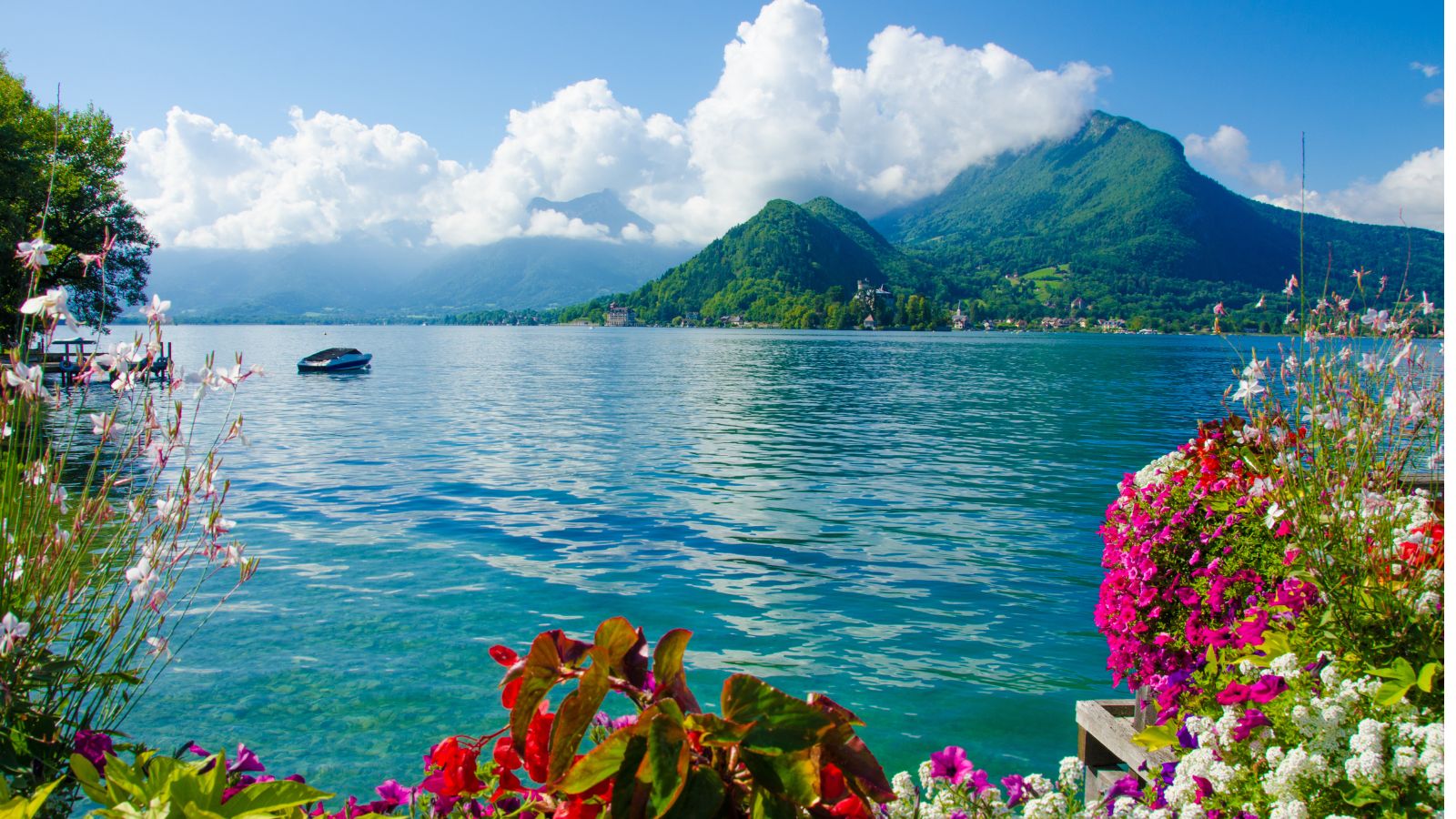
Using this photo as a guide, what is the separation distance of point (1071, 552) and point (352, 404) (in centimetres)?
2980

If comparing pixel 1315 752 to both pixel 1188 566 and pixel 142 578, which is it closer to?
pixel 1188 566

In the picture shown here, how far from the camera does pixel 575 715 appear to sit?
1.56 meters

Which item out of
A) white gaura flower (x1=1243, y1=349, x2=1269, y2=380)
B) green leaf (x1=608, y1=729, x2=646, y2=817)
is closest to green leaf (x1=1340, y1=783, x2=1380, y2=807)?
green leaf (x1=608, y1=729, x2=646, y2=817)

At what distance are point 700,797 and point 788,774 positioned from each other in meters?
0.15

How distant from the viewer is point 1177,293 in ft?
638

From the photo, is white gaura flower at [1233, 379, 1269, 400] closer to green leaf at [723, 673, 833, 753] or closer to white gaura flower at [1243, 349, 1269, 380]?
white gaura flower at [1243, 349, 1269, 380]

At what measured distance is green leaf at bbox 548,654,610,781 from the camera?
155 centimetres

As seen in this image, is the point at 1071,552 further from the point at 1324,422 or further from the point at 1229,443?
the point at 1324,422

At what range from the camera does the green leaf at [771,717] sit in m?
1.50

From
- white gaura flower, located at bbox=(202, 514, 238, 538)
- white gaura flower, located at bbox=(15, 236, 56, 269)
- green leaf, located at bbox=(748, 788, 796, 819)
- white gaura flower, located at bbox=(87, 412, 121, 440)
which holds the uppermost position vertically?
white gaura flower, located at bbox=(15, 236, 56, 269)

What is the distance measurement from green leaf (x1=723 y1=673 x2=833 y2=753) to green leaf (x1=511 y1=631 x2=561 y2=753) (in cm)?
33

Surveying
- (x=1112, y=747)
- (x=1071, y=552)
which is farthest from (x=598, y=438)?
(x=1112, y=747)

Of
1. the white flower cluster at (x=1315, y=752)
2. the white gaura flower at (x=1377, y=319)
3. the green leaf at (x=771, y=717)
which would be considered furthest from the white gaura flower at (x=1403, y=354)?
the green leaf at (x=771, y=717)

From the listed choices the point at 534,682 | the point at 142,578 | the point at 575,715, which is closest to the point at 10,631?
the point at 142,578
